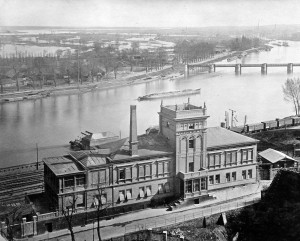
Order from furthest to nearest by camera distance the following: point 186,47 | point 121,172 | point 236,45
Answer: point 236,45 → point 186,47 → point 121,172

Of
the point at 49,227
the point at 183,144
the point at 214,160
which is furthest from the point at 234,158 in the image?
the point at 49,227

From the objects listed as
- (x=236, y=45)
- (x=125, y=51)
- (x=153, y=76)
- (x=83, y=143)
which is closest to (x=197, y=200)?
(x=83, y=143)

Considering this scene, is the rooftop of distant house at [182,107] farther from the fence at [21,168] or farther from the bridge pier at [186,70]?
the bridge pier at [186,70]

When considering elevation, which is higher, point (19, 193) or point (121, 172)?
point (121, 172)

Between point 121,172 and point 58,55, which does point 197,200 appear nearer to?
point 121,172

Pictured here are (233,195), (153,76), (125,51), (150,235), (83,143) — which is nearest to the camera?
(150,235)

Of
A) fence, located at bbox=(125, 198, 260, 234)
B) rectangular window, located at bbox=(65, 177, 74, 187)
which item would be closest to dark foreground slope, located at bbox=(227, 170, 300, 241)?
fence, located at bbox=(125, 198, 260, 234)

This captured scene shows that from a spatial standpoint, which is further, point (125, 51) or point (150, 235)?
point (125, 51)

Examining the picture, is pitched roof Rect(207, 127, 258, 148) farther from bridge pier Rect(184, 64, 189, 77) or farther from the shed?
bridge pier Rect(184, 64, 189, 77)
